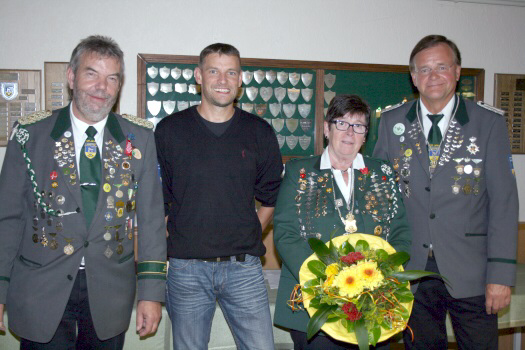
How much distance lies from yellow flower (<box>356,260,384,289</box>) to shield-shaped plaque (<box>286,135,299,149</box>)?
2.05 metres

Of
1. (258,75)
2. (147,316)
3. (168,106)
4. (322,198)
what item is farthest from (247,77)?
(147,316)

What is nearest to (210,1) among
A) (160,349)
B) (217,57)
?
(217,57)

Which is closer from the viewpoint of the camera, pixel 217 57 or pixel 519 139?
pixel 217 57

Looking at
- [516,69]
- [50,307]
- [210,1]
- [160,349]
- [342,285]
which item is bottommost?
[160,349]

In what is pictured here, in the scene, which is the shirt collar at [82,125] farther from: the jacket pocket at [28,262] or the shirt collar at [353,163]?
the shirt collar at [353,163]

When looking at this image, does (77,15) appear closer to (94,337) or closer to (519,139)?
(94,337)

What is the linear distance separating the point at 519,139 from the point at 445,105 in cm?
199

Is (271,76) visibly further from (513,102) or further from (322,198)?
(513,102)

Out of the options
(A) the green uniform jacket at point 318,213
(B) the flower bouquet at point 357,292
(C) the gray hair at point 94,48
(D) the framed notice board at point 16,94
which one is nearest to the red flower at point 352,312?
(B) the flower bouquet at point 357,292

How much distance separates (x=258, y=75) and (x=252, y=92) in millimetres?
135

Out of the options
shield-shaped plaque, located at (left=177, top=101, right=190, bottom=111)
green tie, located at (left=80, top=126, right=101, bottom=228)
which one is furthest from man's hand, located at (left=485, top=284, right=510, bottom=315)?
shield-shaped plaque, located at (left=177, top=101, right=190, bottom=111)

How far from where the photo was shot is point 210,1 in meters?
3.45

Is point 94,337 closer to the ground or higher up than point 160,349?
higher up

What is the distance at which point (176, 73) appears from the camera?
3.47 meters
